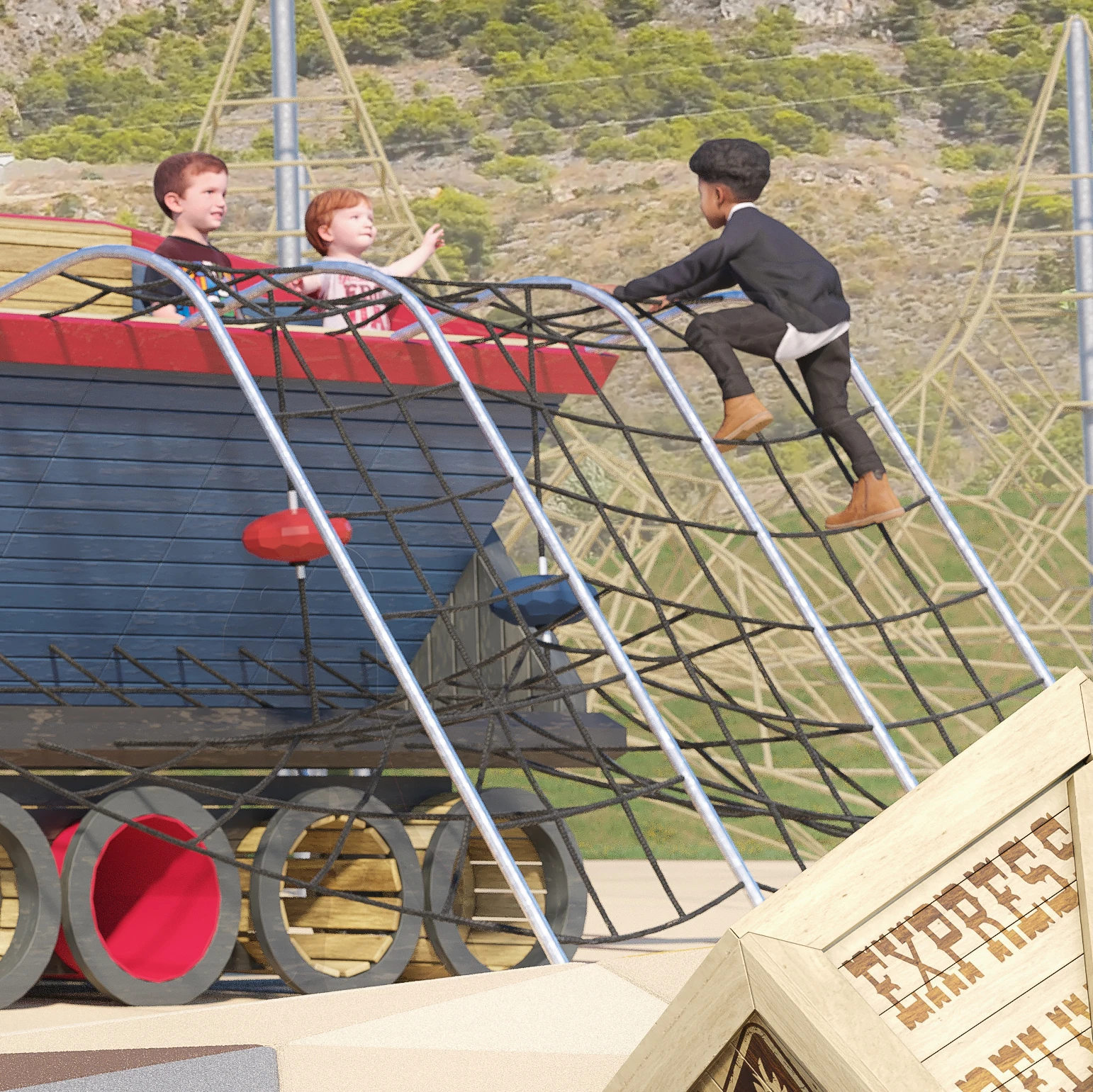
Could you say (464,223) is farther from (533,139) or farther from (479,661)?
(479,661)

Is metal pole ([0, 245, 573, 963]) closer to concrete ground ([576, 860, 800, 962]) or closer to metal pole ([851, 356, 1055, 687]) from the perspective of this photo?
concrete ground ([576, 860, 800, 962])

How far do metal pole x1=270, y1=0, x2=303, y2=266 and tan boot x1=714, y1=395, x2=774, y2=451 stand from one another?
9.92ft

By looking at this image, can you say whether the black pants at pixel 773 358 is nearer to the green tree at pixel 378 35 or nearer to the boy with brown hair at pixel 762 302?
the boy with brown hair at pixel 762 302

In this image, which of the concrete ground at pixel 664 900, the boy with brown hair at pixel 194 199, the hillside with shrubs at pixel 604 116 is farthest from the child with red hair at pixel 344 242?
the hillside with shrubs at pixel 604 116

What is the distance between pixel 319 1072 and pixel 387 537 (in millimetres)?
2239

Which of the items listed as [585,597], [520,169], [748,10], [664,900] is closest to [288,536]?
[585,597]

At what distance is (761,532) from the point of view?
361cm

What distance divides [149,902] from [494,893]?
905mm

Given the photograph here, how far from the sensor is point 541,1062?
229 cm

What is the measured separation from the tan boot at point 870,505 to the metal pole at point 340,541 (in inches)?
32.7

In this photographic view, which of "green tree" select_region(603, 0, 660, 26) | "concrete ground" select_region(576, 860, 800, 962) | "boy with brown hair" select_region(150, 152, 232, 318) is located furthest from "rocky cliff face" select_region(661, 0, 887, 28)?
"boy with brown hair" select_region(150, 152, 232, 318)

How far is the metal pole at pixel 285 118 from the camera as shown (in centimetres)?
623

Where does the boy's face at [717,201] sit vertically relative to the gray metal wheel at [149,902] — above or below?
above

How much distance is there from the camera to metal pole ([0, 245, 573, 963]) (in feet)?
10.1
